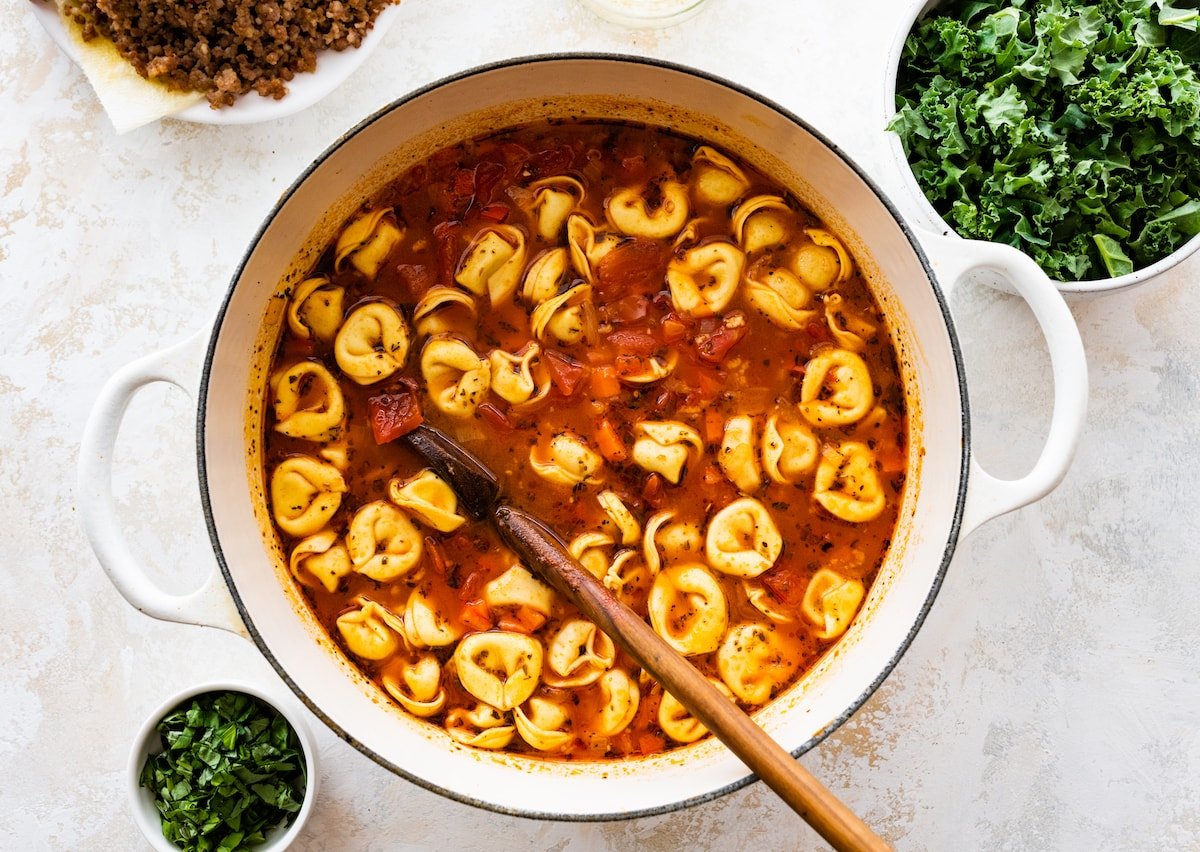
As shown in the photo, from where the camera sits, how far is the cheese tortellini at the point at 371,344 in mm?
3041

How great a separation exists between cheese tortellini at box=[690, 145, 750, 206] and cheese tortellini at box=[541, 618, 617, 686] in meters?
1.35

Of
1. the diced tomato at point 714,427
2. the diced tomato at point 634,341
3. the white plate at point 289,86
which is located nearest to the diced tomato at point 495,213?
the diced tomato at point 634,341

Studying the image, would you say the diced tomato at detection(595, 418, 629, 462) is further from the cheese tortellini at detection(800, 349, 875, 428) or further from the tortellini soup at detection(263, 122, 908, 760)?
the cheese tortellini at detection(800, 349, 875, 428)

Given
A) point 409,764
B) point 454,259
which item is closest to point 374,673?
point 409,764

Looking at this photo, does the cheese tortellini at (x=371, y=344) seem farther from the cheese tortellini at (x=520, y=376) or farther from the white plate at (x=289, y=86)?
the white plate at (x=289, y=86)

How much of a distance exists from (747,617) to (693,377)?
0.76 m

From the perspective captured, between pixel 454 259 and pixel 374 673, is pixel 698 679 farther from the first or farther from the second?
pixel 454 259

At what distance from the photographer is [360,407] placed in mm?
3094

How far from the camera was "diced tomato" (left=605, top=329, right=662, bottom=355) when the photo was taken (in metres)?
3.07

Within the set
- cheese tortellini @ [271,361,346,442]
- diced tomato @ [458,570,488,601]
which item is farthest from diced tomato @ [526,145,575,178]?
diced tomato @ [458,570,488,601]

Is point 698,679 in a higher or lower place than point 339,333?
lower

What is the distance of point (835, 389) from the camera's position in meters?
3.12

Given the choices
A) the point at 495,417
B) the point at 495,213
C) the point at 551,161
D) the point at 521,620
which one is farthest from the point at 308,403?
the point at 551,161

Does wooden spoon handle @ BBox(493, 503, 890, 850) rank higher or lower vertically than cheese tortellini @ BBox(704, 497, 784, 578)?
higher
